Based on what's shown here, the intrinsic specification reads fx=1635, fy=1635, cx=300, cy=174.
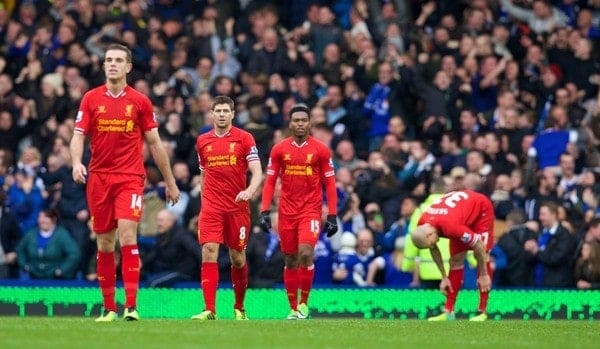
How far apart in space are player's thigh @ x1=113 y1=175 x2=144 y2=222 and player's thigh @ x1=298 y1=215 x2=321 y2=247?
10.8 ft

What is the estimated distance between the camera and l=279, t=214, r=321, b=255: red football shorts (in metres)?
18.9

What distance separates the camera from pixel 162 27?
92.0 ft

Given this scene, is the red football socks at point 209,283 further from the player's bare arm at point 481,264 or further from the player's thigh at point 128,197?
the player's bare arm at point 481,264

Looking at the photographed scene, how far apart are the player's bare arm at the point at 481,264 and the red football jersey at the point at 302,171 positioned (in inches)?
69.6

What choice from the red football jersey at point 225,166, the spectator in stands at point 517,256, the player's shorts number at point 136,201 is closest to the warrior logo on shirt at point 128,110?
the player's shorts number at point 136,201

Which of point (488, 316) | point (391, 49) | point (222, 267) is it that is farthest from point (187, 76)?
point (488, 316)

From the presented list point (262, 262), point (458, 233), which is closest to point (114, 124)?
point (458, 233)

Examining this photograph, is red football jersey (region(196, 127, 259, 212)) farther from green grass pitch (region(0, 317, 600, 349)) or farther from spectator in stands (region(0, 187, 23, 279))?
spectator in stands (region(0, 187, 23, 279))

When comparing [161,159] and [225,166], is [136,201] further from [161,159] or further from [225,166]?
[225,166]

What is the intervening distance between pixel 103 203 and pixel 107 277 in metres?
0.77

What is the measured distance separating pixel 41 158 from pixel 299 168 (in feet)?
24.7

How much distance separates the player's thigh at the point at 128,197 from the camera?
1584 centimetres

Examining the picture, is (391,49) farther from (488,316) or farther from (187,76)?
(488,316)

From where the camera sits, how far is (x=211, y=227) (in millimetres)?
17891
